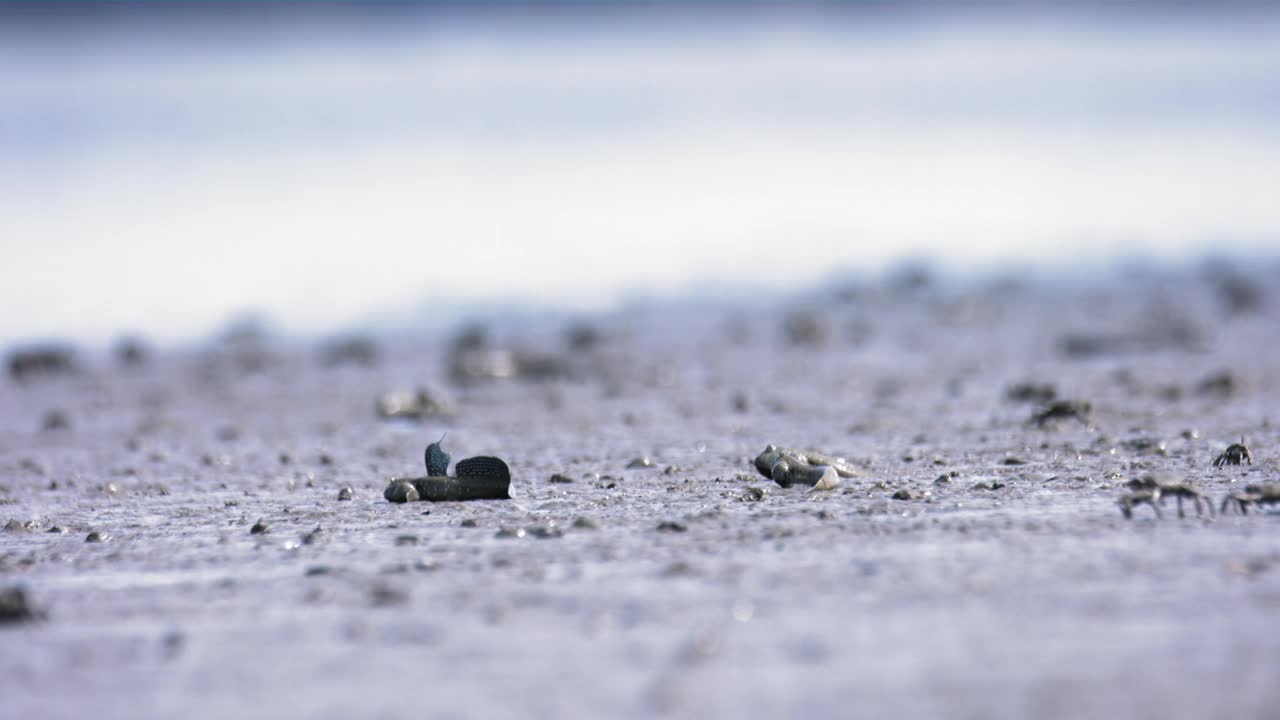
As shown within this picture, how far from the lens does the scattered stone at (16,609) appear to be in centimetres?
611

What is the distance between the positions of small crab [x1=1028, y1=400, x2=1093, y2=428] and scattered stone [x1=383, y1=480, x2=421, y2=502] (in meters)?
6.39

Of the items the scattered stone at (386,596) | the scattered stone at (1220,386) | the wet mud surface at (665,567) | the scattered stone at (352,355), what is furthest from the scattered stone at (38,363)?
the scattered stone at (386,596)

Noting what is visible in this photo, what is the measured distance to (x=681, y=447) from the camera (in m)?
12.7

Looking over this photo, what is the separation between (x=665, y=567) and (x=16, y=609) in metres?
3.07

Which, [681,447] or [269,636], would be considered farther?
[681,447]

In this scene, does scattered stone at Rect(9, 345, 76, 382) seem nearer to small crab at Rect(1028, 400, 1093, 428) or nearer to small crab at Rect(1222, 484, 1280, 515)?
small crab at Rect(1028, 400, 1093, 428)

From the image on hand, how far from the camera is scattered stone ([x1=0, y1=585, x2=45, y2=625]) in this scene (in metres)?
6.11

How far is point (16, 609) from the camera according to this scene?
6.12m

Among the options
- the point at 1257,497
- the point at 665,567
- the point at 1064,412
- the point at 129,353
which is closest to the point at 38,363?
the point at 129,353

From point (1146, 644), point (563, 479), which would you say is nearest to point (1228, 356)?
point (563, 479)

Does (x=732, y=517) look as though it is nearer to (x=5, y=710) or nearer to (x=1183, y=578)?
(x=1183, y=578)

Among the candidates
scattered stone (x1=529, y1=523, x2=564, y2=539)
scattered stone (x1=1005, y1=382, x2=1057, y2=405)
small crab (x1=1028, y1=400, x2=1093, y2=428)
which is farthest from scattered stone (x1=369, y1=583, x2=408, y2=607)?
scattered stone (x1=1005, y1=382, x2=1057, y2=405)

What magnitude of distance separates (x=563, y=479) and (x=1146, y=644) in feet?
19.3

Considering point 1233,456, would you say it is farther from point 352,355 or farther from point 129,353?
point 129,353
